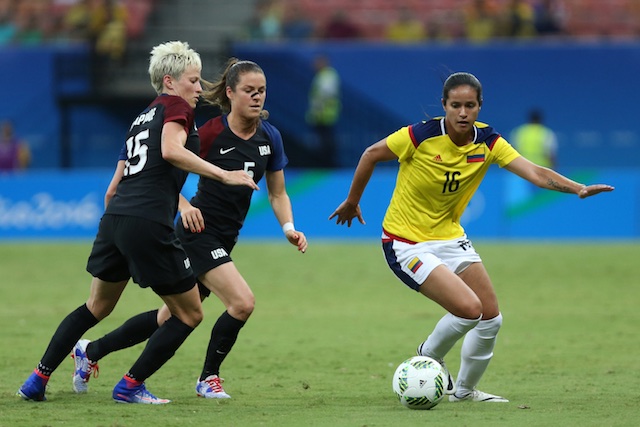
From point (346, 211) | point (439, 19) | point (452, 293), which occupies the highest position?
point (439, 19)

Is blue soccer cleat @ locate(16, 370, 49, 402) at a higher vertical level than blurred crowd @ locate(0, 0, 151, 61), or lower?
lower

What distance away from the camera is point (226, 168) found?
25.0ft

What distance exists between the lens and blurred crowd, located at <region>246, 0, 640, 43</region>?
2370cm

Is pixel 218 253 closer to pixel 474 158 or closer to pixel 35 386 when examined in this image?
pixel 35 386

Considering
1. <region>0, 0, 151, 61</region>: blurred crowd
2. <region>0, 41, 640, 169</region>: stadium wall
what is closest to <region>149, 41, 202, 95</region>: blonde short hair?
<region>0, 41, 640, 169</region>: stadium wall

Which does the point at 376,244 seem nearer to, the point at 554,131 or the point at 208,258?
the point at 554,131

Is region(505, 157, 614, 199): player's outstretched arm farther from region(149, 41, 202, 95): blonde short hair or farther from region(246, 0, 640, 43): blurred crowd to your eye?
region(246, 0, 640, 43): blurred crowd

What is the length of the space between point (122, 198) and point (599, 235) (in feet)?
48.9

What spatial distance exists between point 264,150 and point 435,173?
1233mm

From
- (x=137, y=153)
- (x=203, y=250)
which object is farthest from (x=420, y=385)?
(x=137, y=153)

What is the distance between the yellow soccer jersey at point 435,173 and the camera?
7332 mm

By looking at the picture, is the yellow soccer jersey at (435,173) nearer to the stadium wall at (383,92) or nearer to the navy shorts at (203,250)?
the navy shorts at (203,250)

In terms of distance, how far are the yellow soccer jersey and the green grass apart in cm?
118

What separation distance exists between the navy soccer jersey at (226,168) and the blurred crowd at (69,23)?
54.0 ft
